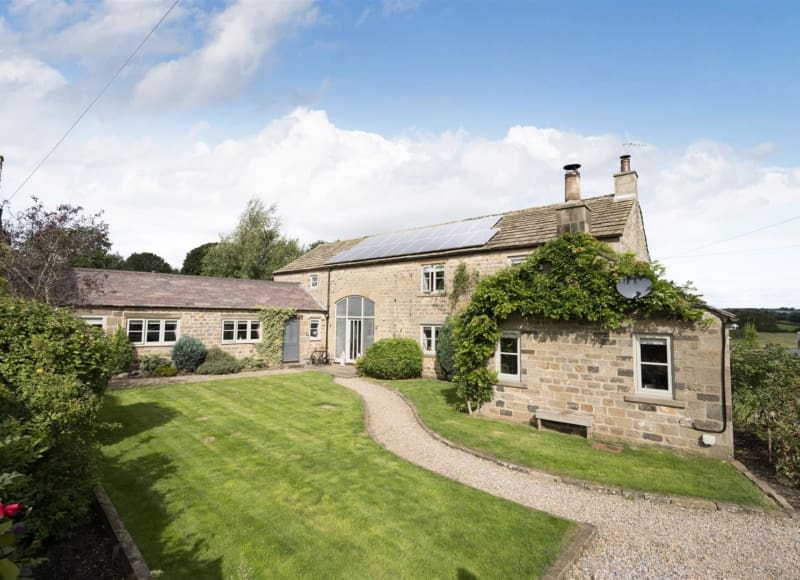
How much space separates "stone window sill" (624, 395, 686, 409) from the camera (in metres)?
9.20

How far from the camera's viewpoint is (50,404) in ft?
19.2

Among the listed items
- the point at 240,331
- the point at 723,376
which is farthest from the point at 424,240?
the point at 723,376

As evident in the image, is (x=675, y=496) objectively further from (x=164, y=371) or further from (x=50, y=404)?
(x=164, y=371)

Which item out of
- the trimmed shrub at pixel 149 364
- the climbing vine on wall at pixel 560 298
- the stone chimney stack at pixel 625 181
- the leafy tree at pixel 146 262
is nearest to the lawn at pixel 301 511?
the climbing vine on wall at pixel 560 298

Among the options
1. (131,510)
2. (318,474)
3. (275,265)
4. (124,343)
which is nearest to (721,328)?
(318,474)

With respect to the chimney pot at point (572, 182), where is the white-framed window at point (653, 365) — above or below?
below

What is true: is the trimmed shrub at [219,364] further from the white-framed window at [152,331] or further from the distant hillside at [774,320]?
the distant hillside at [774,320]

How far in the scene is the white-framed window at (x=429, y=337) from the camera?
1956 cm

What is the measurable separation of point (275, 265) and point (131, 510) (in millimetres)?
40616

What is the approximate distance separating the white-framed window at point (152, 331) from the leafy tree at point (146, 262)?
41.6 metres

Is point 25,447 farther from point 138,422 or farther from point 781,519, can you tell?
point 781,519

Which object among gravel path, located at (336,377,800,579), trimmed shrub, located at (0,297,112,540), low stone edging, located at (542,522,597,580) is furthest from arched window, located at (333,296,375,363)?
low stone edging, located at (542,522,597,580)

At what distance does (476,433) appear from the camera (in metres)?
10.4

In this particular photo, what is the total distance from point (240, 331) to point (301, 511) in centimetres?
1757
